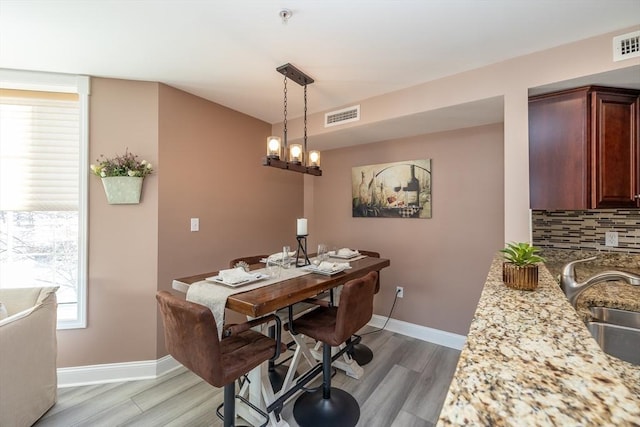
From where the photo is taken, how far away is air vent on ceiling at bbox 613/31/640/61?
1684 millimetres

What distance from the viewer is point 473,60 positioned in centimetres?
211

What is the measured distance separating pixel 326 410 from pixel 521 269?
1563 mm

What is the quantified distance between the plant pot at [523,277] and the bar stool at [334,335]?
817mm

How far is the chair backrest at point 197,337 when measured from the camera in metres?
1.33

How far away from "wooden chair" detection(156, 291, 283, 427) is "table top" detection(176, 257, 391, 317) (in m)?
0.14

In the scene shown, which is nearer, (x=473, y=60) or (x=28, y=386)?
(x=28, y=386)

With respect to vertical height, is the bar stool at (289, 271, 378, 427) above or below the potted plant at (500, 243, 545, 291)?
below

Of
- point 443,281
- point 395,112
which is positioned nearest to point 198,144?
point 395,112

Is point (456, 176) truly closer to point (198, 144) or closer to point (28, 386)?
point (198, 144)

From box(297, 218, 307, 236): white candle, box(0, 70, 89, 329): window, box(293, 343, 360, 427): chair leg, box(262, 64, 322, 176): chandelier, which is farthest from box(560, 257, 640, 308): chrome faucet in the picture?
box(0, 70, 89, 329): window

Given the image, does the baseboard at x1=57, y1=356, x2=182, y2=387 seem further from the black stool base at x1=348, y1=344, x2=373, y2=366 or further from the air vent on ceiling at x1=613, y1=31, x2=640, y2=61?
the air vent on ceiling at x1=613, y1=31, x2=640, y2=61

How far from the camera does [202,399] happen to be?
2121 millimetres

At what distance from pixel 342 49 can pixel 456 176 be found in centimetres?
178

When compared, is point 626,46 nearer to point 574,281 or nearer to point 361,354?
point 574,281
